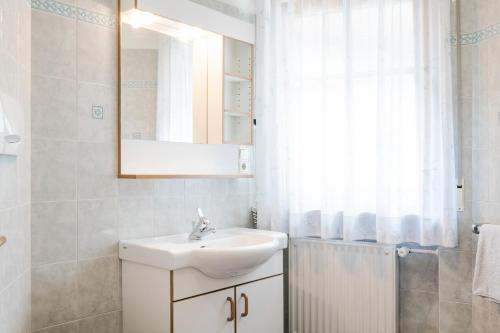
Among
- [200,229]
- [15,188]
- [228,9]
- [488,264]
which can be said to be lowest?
[488,264]

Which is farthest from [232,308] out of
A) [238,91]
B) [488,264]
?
[238,91]

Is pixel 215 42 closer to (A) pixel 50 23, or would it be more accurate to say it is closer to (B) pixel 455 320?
(A) pixel 50 23

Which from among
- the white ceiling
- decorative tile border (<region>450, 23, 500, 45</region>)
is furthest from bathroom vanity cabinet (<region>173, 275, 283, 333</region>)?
the white ceiling

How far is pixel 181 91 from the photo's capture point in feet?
8.08

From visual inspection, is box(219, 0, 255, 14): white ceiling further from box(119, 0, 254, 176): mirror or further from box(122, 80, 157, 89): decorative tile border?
box(122, 80, 157, 89): decorative tile border

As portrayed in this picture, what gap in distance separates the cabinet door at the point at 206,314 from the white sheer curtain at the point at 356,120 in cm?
75

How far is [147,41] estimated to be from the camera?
2289 millimetres

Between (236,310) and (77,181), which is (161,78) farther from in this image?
(236,310)

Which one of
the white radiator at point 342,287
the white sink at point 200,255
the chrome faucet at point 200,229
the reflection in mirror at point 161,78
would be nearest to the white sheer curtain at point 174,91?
the reflection in mirror at point 161,78

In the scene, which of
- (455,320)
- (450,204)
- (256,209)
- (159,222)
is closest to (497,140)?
(450,204)

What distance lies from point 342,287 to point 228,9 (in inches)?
73.8

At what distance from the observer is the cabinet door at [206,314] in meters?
1.93

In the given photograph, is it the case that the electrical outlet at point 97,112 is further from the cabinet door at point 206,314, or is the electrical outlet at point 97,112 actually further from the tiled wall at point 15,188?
the cabinet door at point 206,314

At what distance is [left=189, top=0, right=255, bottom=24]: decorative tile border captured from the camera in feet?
8.77
